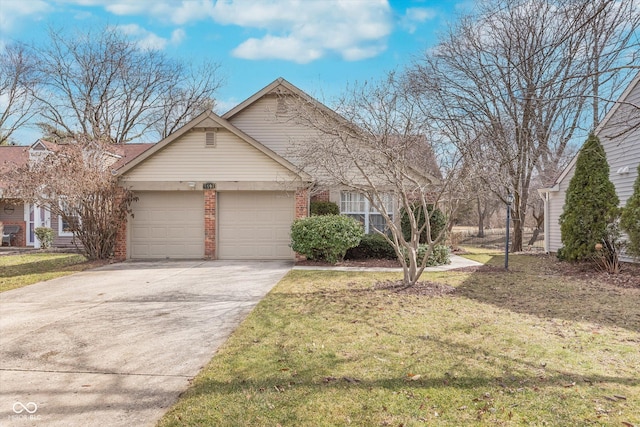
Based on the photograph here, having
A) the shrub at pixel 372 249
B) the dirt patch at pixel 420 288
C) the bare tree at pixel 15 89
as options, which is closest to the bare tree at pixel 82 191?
the shrub at pixel 372 249

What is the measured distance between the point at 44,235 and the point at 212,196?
8912 mm

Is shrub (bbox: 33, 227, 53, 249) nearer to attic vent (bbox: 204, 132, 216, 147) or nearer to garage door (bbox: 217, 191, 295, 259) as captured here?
garage door (bbox: 217, 191, 295, 259)

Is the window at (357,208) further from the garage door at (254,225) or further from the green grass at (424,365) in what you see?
the green grass at (424,365)

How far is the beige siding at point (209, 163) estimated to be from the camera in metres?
12.7

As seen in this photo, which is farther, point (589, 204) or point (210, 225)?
point (210, 225)

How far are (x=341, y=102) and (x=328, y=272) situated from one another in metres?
4.16

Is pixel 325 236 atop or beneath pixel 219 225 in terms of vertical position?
beneath

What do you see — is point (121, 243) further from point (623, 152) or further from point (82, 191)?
point (623, 152)

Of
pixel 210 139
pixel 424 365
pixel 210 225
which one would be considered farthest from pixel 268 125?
pixel 424 365

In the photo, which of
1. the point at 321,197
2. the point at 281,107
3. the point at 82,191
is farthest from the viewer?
the point at 281,107

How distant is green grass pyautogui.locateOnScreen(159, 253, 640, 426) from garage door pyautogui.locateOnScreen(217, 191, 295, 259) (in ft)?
20.3

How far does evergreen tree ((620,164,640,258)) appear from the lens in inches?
362

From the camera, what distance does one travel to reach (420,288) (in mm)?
Answer: 7645

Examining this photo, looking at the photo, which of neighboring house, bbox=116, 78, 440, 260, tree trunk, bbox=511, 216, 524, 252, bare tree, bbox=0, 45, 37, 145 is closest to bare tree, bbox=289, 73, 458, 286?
neighboring house, bbox=116, 78, 440, 260
